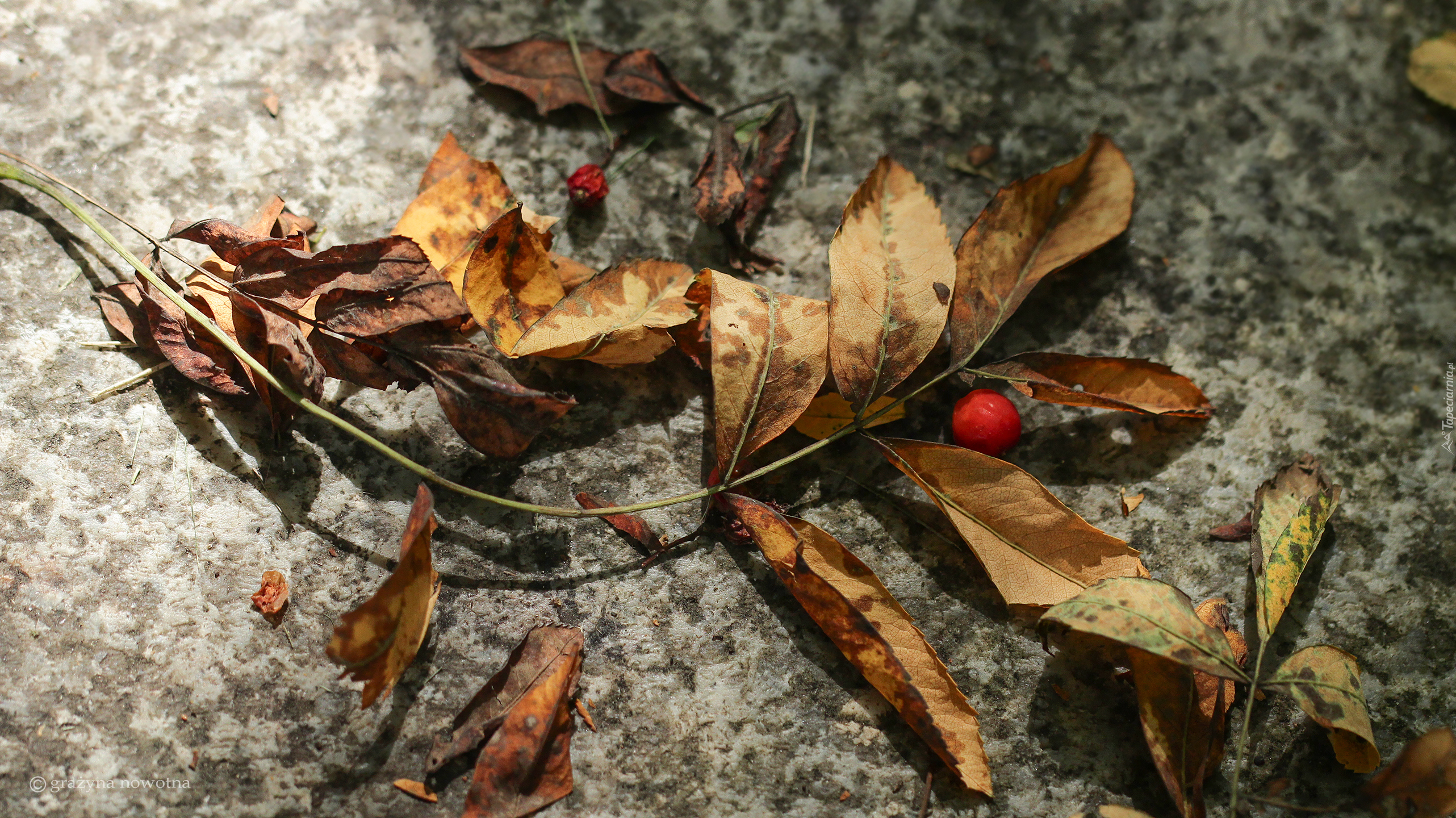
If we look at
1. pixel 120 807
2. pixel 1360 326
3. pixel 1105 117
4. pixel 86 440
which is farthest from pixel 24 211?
pixel 1360 326

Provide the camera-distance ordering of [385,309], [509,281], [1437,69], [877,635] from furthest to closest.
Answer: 1. [1437,69]
2. [509,281]
3. [385,309]
4. [877,635]

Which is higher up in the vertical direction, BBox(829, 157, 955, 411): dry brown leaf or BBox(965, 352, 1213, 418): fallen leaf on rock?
BBox(829, 157, 955, 411): dry brown leaf

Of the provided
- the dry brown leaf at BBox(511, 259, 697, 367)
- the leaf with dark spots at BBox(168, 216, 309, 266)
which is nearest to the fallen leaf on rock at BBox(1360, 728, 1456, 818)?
the dry brown leaf at BBox(511, 259, 697, 367)

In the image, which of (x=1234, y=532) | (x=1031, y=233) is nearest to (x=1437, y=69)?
(x=1031, y=233)

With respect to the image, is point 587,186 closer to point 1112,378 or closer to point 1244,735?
point 1112,378

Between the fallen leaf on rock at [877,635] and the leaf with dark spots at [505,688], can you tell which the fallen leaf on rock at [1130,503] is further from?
the leaf with dark spots at [505,688]

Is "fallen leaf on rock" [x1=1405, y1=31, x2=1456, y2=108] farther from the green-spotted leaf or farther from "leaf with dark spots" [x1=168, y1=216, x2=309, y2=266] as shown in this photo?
"leaf with dark spots" [x1=168, y1=216, x2=309, y2=266]
